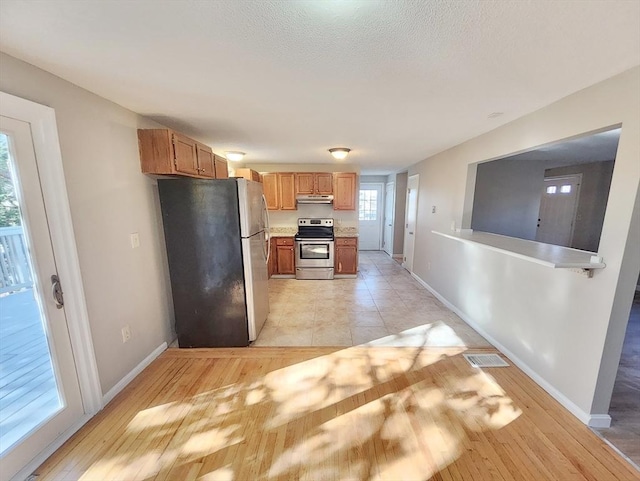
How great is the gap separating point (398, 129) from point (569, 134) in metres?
1.41

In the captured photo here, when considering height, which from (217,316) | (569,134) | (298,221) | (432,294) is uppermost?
(569,134)

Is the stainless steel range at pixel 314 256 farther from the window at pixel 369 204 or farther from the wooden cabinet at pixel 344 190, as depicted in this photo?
the window at pixel 369 204

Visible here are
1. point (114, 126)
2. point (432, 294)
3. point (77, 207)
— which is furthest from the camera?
point (432, 294)

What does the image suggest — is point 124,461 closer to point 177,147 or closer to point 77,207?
point 77,207

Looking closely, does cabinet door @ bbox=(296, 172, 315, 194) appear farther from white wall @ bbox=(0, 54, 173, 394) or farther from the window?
white wall @ bbox=(0, 54, 173, 394)

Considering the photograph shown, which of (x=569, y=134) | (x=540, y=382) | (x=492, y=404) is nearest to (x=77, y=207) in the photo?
(x=492, y=404)

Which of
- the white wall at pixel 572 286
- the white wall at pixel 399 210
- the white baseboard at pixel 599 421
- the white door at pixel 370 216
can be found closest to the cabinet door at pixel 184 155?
the white wall at pixel 572 286

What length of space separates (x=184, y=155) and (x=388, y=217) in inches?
226

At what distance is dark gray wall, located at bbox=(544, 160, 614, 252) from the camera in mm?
4863

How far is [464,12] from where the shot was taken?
1063 mm

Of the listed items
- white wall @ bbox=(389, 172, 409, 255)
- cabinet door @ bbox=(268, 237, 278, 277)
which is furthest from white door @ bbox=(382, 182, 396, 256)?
cabinet door @ bbox=(268, 237, 278, 277)

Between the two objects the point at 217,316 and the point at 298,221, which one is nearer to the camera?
the point at 217,316

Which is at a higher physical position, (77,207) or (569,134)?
(569,134)

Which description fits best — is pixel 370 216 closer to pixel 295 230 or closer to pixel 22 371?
pixel 295 230
